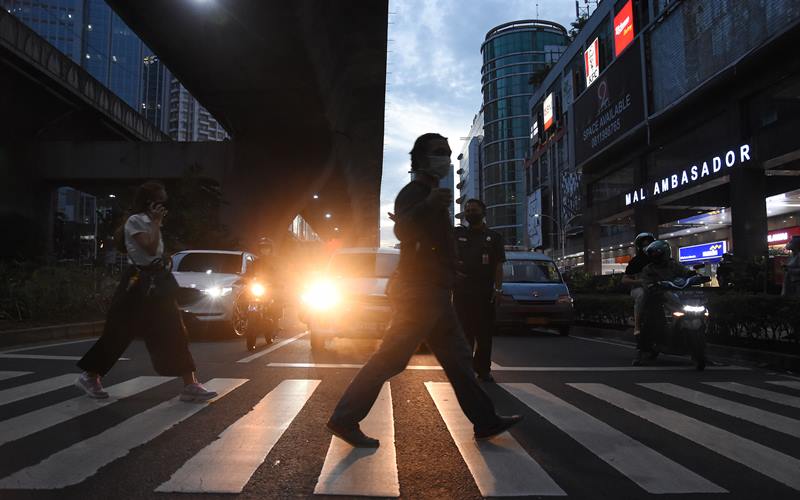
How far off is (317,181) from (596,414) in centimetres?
2753

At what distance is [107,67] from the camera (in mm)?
91688

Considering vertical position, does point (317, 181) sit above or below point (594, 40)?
below

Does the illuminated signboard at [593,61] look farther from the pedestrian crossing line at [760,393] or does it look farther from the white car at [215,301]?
the pedestrian crossing line at [760,393]

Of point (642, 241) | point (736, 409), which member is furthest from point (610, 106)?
point (736, 409)

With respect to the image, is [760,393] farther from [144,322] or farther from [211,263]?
[211,263]

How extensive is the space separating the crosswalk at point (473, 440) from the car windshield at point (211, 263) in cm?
607

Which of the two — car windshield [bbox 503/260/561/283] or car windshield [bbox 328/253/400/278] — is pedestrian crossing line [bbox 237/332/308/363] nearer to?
car windshield [bbox 328/253/400/278]

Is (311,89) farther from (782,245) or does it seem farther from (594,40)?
(594,40)

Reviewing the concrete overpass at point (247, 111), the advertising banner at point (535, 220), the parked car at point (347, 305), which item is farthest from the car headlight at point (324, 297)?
the advertising banner at point (535, 220)

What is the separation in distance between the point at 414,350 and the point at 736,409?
2976mm

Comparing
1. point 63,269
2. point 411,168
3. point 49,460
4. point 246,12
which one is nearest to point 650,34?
point 246,12

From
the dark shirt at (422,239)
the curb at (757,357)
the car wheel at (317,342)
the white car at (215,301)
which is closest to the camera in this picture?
the dark shirt at (422,239)

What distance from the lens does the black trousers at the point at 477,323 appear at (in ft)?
20.1

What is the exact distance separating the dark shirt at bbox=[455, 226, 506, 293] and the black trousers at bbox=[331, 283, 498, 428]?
252 centimetres
